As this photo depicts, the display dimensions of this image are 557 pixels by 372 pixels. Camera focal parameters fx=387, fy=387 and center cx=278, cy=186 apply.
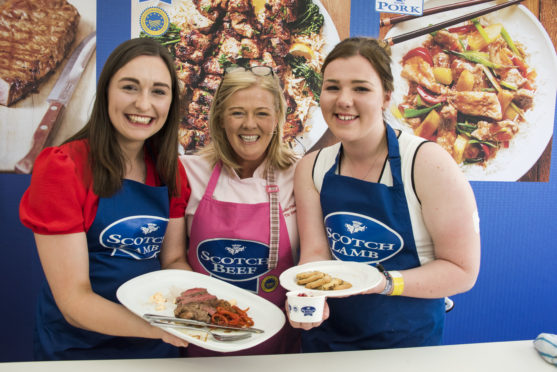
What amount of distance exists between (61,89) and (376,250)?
2.10 meters

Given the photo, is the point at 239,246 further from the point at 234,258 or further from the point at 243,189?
the point at 243,189

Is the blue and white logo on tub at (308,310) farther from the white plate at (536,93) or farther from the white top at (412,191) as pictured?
the white plate at (536,93)

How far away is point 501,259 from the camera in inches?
118

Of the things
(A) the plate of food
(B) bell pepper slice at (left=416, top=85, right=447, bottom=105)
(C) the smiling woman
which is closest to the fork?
(C) the smiling woman

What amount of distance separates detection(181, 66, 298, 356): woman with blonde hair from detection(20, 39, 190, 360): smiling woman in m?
0.19

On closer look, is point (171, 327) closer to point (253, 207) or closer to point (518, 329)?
point (253, 207)

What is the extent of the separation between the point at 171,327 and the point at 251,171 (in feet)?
2.88

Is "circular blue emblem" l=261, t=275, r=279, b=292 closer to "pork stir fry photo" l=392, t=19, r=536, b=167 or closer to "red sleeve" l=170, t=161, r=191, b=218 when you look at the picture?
"red sleeve" l=170, t=161, r=191, b=218

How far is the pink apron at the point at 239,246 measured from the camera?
5.24ft

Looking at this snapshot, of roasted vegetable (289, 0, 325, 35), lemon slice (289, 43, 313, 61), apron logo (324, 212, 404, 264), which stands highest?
roasted vegetable (289, 0, 325, 35)

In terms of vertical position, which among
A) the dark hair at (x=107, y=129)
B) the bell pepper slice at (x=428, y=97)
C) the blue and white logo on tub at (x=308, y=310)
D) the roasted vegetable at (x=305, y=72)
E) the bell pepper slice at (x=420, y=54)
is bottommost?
the blue and white logo on tub at (x=308, y=310)

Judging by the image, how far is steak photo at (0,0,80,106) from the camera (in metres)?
2.27

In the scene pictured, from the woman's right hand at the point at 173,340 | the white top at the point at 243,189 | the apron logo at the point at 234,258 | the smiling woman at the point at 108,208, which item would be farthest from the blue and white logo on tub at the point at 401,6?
the woman's right hand at the point at 173,340

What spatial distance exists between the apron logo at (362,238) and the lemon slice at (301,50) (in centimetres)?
151
